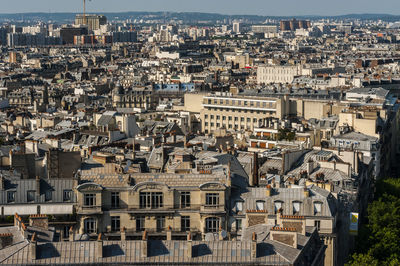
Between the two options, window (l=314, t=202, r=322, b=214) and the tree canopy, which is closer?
window (l=314, t=202, r=322, b=214)

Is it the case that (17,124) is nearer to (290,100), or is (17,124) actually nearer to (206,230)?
(290,100)

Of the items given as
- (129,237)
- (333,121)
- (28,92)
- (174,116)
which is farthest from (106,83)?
(129,237)

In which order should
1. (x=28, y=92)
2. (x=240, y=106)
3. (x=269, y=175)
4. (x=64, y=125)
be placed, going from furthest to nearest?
(x=28, y=92), (x=240, y=106), (x=64, y=125), (x=269, y=175)

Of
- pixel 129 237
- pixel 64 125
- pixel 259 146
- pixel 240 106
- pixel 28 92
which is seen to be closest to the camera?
pixel 129 237

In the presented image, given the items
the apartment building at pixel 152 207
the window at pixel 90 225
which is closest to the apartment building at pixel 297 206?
the apartment building at pixel 152 207

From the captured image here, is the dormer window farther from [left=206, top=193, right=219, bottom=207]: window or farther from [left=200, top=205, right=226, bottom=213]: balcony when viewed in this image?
[left=206, top=193, right=219, bottom=207]: window

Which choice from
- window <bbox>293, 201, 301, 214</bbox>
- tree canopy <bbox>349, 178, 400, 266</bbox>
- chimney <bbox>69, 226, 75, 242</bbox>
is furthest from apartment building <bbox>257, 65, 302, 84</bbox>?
chimney <bbox>69, 226, 75, 242</bbox>

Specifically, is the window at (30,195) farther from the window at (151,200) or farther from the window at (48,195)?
the window at (151,200)
